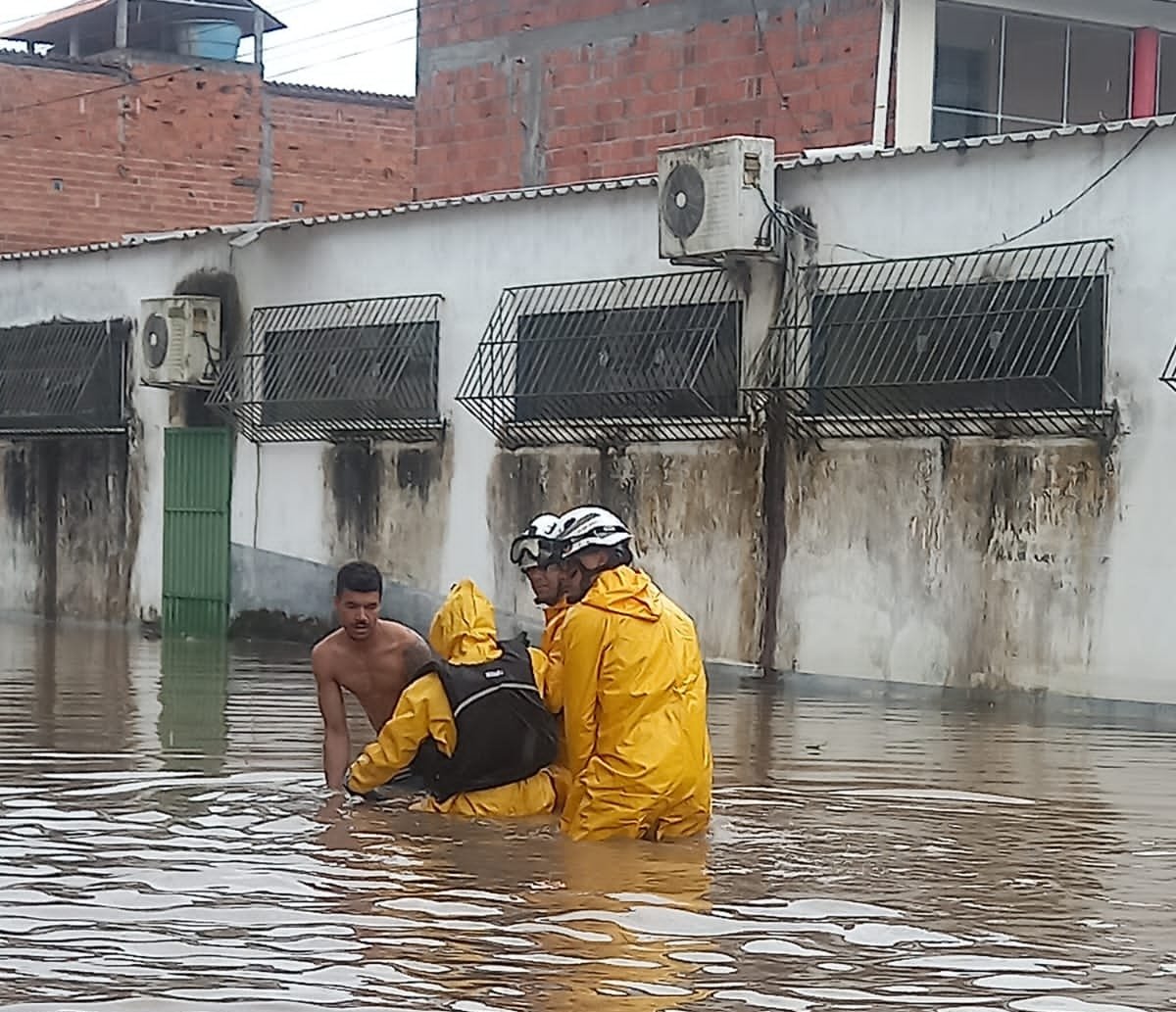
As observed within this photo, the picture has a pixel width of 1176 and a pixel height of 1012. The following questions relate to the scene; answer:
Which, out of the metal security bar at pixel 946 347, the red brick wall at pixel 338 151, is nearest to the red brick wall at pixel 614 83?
the metal security bar at pixel 946 347

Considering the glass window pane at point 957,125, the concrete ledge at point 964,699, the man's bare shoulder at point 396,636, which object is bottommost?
the concrete ledge at point 964,699

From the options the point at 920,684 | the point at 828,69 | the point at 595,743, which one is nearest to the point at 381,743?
the point at 595,743

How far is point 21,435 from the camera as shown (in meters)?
26.5

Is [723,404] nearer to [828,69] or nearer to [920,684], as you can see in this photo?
[920,684]

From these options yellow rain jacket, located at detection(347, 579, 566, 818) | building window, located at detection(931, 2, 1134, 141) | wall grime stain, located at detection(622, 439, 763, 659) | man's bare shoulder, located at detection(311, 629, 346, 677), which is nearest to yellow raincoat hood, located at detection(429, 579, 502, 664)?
yellow rain jacket, located at detection(347, 579, 566, 818)

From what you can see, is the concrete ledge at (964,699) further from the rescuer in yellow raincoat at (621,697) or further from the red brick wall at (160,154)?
the red brick wall at (160,154)

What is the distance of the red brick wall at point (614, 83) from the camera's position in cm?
2262

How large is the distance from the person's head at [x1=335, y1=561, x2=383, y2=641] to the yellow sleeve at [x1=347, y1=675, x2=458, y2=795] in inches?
26.4

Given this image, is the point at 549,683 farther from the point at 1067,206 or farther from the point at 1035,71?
the point at 1035,71

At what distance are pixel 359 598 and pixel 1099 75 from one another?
17.7m

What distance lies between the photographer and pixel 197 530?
24.2 meters

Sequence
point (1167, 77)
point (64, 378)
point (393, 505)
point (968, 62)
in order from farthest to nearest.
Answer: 1. point (1167, 77)
2. point (64, 378)
3. point (968, 62)
4. point (393, 505)

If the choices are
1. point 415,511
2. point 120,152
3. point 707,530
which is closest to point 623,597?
point 707,530

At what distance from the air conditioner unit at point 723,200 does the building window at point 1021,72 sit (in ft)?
19.7
